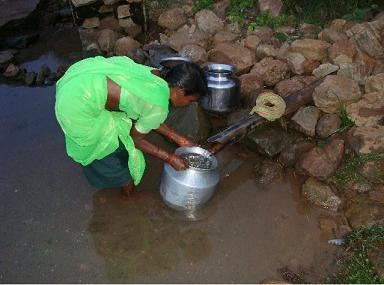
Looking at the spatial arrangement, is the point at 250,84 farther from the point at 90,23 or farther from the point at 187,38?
the point at 90,23

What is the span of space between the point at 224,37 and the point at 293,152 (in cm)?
238

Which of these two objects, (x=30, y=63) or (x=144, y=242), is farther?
(x=30, y=63)

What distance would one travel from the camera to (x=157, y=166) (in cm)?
456

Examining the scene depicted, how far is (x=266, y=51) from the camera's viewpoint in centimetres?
548

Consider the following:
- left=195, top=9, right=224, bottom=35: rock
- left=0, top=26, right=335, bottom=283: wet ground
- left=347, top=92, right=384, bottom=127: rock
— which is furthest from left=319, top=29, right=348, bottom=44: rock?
left=0, top=26, right=335, bottom=283: wet ground

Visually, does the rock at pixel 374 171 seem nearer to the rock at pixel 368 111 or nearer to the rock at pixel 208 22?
the rock at pixel 368 111

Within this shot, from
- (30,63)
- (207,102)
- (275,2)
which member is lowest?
(30,63)

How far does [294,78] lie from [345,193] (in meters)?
1.68

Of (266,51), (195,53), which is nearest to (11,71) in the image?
(195,53)

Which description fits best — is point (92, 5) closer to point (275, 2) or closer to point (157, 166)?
point (275, 2)

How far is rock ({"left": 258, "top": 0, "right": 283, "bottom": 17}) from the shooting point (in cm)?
614

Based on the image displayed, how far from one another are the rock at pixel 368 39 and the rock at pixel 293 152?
5.49 feet

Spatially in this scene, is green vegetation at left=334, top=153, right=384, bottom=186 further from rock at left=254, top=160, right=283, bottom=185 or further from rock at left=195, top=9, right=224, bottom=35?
rock at left=195, top=9, right=224, bottom=35

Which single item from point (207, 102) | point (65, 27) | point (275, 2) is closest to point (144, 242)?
point (207, 102)
